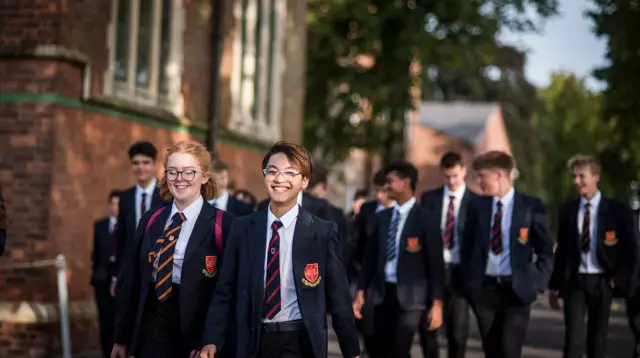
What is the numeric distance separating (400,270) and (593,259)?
2140mm

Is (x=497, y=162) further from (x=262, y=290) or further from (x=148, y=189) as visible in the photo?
(x=262, y=290)

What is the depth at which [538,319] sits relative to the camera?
1995 cm

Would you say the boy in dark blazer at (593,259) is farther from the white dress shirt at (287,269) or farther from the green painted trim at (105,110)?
the green painted trim at (105,110)

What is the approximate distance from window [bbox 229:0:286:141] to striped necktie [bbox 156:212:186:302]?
41.5 ft

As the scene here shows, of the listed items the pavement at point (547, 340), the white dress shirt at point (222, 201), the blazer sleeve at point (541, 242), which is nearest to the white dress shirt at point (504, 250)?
the blazer sleeve at point (541, 242)

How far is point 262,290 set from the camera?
591 cm

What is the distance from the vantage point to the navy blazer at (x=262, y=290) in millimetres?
5906

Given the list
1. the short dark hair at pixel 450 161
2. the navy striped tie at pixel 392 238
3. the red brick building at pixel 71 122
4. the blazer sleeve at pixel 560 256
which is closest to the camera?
the navy striped tie at pixel 392 238

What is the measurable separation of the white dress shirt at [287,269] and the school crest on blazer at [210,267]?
50 cm

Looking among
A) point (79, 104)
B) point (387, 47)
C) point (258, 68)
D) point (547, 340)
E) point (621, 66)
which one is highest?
point (387, 47)

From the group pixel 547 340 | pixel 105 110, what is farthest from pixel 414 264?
pixel 547 340

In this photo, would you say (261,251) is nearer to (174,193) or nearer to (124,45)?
(174,193)

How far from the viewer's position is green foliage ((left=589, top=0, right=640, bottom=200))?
866 inches

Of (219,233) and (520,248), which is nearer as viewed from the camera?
(219,233)
